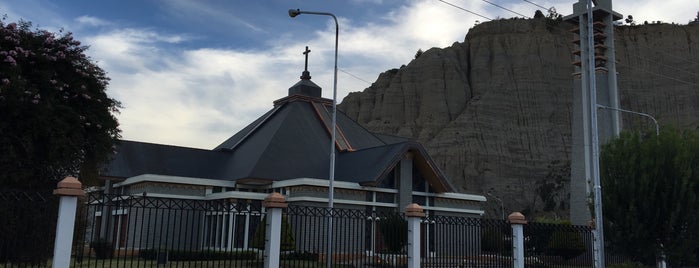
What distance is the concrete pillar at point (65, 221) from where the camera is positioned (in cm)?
1320

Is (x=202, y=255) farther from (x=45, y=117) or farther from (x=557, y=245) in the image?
(x=557, y=245)

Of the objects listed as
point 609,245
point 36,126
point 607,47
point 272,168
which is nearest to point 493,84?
point 607,47

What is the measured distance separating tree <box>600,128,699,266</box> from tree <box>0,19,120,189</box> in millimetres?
16935

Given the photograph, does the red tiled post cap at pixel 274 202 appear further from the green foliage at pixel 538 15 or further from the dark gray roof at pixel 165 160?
the green foliage at pixel 538 15

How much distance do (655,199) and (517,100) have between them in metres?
73.7

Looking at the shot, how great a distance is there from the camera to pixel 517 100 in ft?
302

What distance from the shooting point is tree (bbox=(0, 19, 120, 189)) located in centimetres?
1830

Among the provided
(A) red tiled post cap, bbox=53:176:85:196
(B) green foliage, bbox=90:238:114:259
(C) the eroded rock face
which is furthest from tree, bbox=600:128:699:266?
(C) the eroded rock face

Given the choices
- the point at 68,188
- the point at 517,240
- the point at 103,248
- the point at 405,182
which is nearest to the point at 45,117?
the point at 103,248

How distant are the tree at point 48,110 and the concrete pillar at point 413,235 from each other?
34.0 ft

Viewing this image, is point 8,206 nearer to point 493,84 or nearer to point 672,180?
point 672,180

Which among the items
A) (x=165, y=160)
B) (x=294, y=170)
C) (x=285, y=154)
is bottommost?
(x=294, y=170)

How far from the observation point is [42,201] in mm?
13430

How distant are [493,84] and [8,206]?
87.1 metres
